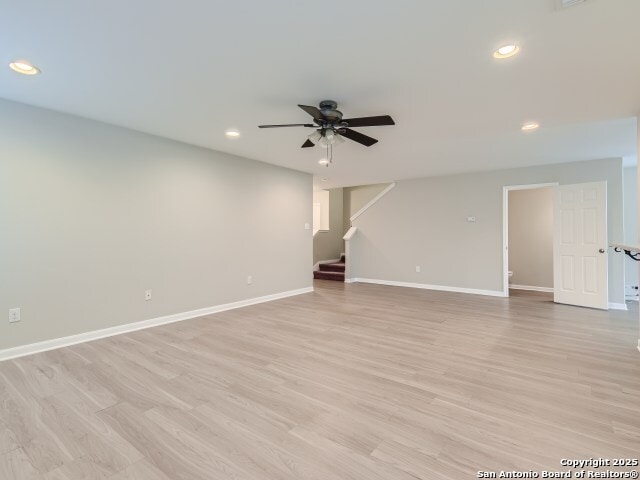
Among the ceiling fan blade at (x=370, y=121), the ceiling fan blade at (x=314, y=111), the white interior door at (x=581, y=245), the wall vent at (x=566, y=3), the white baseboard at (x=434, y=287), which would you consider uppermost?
Result: the wall vent at (x=566, y=3)

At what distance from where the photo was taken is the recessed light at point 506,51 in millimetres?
2125

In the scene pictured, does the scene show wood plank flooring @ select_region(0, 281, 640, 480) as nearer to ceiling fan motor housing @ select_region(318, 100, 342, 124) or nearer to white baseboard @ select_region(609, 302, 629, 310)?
white baseboard @ select_region(609, 302, 629, 310)

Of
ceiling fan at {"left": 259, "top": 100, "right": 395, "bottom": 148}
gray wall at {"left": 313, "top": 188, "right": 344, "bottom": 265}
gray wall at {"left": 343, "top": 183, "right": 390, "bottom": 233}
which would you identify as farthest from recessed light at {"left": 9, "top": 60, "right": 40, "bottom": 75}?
gray wall at {"left": 313, "top": 188, "right": 344, "bottom": 265}

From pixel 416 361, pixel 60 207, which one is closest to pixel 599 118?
pixel 416 361

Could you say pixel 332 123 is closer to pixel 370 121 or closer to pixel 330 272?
pixel 370 121

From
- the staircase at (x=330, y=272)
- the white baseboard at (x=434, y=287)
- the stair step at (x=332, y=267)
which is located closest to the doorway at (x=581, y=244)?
the white baseboard at (x=434, y=287)

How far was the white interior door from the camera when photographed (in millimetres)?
4910

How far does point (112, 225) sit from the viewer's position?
3648mm

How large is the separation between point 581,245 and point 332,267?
5273 mm

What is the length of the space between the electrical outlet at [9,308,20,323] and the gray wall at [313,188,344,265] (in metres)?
6.41

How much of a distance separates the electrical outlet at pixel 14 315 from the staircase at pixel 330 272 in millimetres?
6063

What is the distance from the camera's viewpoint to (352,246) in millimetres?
8000

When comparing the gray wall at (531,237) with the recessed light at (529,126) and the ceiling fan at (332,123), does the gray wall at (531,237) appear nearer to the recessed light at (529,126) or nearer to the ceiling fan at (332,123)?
the recessed light at (529,126)

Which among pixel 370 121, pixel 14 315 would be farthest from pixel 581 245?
pixel 14 315
